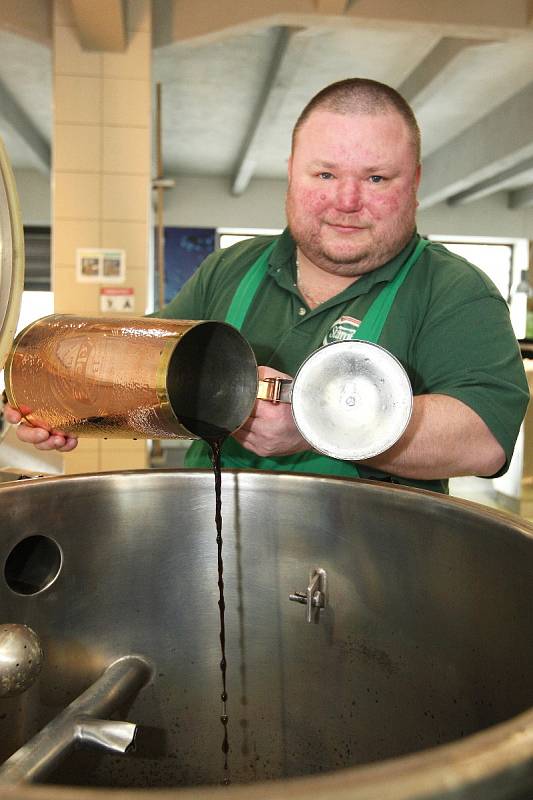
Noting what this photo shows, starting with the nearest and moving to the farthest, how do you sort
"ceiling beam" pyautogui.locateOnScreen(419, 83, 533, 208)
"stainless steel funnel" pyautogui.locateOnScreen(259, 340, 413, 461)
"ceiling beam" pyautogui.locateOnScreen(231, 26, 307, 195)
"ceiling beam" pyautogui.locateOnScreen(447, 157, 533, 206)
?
"stainless steel funnel" pyautogui.locateOnScreen(259, 340, 413, 461) < "ceiling beam" pyautogui.locateOnScreen(231, 26, 307, 195) < "ceiling beam" pyautogui.locateOnScreen(419, 83, 533, 208) < "ceiling beam" pyautogui.locateOnScreen(447, 157, 533, 206)

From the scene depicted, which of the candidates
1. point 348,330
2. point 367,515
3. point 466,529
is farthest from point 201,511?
point 348,330

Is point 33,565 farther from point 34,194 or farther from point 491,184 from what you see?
point 34,194

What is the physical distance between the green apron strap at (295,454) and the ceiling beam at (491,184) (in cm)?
601

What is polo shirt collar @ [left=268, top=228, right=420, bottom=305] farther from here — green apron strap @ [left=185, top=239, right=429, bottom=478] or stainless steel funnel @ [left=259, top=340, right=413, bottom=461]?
stainless steel funnel @ [left=259, top=340, right=413, bottom=461]

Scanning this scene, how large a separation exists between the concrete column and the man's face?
2.13m

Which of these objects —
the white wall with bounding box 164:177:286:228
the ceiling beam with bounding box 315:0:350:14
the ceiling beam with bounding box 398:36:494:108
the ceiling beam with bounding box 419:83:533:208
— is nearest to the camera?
the ceiling beam with bounding box 315:0:350:14

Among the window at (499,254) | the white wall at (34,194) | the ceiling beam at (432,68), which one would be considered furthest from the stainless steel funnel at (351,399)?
the window at (499,254)

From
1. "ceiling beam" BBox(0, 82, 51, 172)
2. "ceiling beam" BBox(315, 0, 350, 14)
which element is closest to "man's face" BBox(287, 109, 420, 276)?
"ceiling beam" BBox(315, 0, 350, 14)

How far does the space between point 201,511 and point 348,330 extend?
0.40m

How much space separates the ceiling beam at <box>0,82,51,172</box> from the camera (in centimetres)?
544

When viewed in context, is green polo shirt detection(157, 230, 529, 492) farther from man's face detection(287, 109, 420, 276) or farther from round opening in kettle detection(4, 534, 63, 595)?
round opening in kettle detection(4, 534, 63, 595)

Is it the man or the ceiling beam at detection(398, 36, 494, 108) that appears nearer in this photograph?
the man

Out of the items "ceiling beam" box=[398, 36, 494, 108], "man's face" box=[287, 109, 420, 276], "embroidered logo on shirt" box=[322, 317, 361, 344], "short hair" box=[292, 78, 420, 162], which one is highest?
"ceiling beam" box=[398, 36, 494, 108]

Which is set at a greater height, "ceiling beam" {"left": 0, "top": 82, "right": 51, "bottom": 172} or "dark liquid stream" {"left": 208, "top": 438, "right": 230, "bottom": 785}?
"ceiling beam" {"left": 0, "top": 82, "right": 51, "bottom": 172}
